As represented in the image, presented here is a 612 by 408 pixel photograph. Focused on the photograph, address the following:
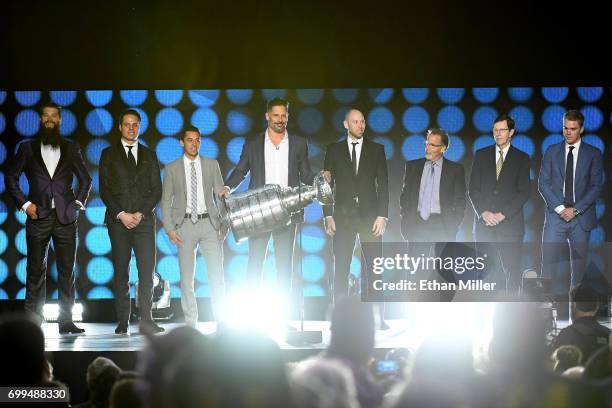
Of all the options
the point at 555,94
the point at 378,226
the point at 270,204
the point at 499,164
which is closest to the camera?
the point at 270,204

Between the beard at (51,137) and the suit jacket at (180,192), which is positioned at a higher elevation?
the beard at (51,137)

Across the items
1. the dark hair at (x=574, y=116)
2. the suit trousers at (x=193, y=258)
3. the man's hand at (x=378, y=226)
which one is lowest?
the suit trousers at (x=193, y=258)

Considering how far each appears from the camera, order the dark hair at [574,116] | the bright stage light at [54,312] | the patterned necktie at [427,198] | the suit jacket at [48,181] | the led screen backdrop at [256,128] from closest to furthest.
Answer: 1. the suit jacket at [48,181]
2. the patterned necktie at [427,198]
3. the dark hair at [574,116]
4. the bright stage light at [54,312]
5. the led screen backdrop at [256,128]

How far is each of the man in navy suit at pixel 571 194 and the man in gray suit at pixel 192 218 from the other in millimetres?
2619

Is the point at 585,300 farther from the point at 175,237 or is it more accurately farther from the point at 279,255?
the point at 175,237

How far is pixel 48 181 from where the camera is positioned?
255 inches

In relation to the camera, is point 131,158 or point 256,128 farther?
point 256,128

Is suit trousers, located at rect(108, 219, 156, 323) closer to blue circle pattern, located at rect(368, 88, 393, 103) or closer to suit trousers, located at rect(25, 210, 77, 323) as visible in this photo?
suit trousers, located at rect(25, 210, 77, 323)

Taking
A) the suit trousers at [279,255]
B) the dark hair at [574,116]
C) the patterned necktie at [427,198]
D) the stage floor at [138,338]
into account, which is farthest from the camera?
the dark hair at [574,116]

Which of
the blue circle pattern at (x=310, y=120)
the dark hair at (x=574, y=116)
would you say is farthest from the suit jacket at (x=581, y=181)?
the blue circle pattern at (x=310, y=120)

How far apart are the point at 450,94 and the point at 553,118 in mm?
990

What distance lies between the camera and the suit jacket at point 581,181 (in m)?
6.69

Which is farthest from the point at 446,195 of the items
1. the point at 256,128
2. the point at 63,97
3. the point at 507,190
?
the point at 63,97

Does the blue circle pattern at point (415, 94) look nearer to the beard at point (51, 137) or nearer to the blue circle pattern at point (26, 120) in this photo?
the beard at point (51, 137)
